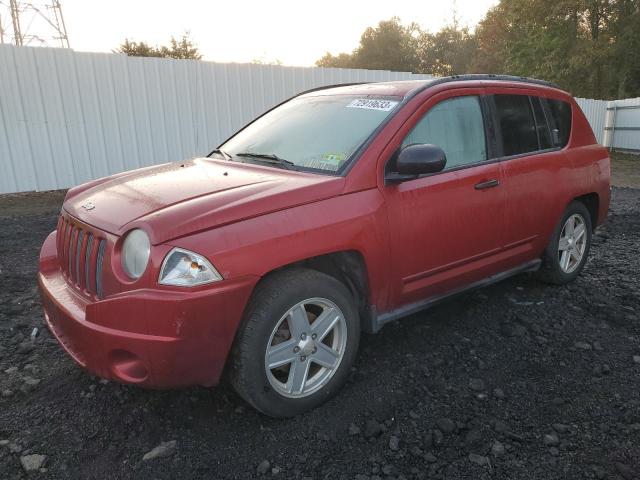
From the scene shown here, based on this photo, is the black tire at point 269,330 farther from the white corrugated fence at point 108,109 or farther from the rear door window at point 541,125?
the white corrugated fence at point 108,109

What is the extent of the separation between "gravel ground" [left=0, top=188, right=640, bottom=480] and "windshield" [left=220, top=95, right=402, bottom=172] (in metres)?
1.34

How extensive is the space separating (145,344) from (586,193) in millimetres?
3913

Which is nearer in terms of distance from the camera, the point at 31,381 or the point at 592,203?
the point at 31,381

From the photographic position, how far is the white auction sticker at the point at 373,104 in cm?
318

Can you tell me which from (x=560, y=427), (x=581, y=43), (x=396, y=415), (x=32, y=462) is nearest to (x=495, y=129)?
(x=560, y=427)

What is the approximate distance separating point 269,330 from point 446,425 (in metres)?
1.05

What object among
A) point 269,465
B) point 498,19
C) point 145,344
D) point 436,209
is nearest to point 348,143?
point 436,209

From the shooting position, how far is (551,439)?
8.21 feet

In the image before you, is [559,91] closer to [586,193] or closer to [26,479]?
[586,193]

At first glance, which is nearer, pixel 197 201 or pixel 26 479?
pixel 26 479

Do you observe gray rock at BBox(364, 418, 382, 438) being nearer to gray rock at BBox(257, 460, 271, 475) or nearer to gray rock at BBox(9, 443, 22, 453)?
gray rock at BBox(257, 460, 271, 475)

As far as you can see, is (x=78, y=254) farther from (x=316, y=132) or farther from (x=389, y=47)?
(x=389, y=47)

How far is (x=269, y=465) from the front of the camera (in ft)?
7.74

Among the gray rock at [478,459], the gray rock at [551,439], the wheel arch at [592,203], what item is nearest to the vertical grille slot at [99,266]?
the gray rock at [478,459]
